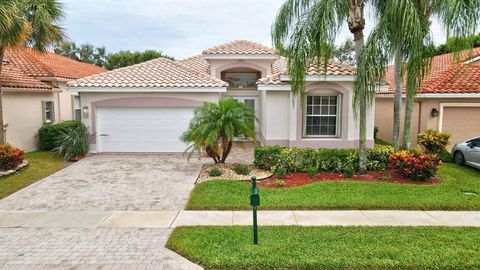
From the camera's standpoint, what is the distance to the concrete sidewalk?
265 inches

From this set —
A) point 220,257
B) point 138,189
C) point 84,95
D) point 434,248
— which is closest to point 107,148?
point 84,95

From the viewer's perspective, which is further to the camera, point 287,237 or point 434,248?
point 287,237

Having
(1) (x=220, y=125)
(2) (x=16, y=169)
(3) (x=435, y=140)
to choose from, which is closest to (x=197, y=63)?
(1) (x=220, y=125)

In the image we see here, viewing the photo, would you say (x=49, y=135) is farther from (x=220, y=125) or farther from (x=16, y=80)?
(x=220, y=125)

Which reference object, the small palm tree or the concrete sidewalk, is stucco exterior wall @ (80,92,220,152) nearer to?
the small palm tree

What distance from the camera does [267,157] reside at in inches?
436

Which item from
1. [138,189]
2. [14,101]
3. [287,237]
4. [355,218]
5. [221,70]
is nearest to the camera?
[287,237]

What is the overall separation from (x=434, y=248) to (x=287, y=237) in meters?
2.46

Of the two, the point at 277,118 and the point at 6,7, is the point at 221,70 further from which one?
the point at 6,7

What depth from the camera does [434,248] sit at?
5.44 m

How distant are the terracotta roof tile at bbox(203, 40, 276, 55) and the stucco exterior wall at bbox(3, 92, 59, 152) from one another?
885cm

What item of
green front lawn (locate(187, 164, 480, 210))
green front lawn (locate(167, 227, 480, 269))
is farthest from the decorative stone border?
green front lawn (locate(167, 227, 480, 269))

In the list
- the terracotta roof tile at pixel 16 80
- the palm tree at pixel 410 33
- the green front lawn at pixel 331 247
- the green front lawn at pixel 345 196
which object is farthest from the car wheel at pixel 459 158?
the terracotta roof tile at pixel 16 80

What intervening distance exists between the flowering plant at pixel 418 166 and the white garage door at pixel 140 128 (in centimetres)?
889
